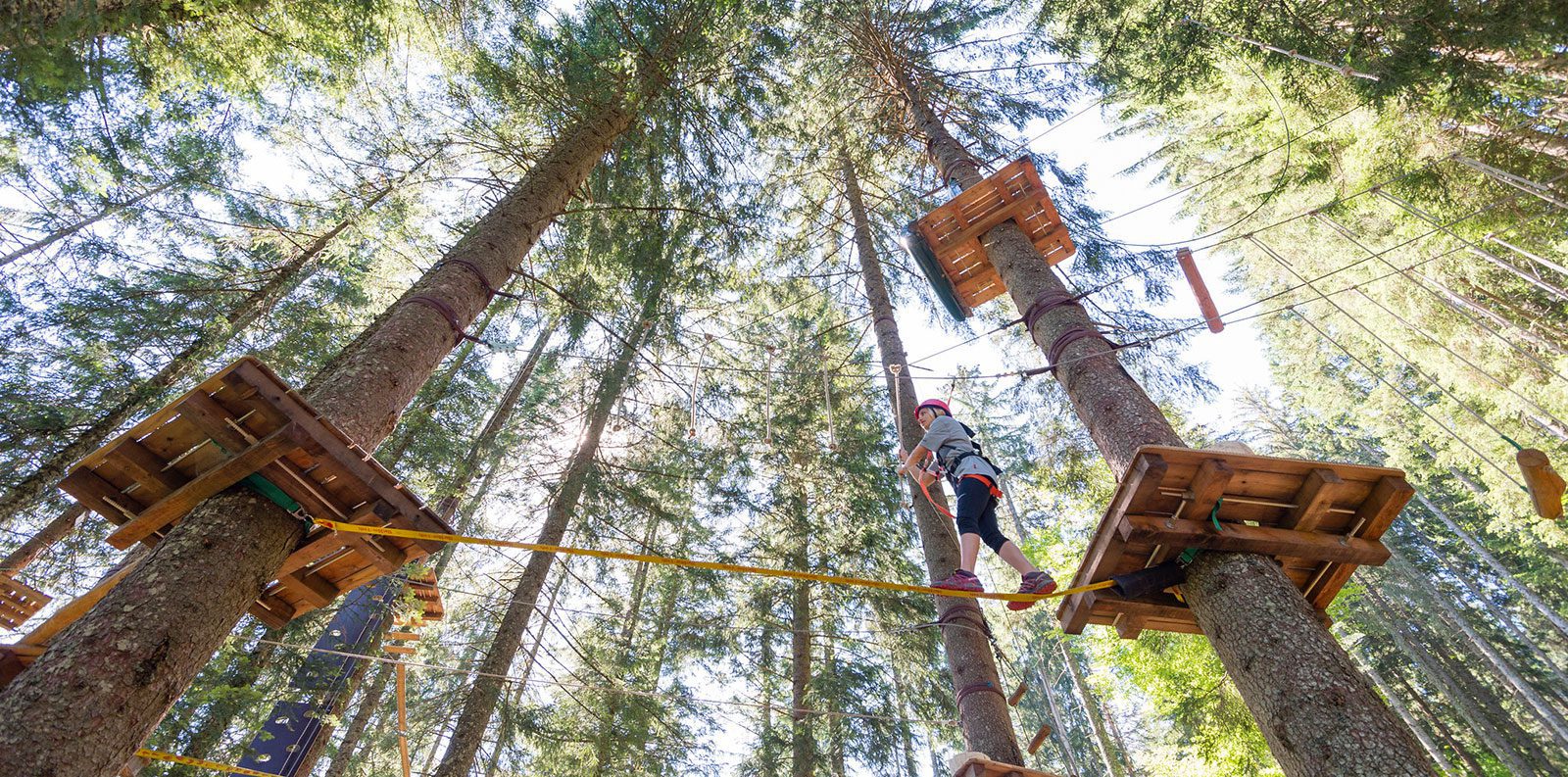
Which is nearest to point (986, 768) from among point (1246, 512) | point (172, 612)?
point (1246, 512)

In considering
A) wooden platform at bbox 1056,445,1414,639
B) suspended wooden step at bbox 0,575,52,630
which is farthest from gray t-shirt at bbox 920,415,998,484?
suspended wooden step at bbox 0,575,52,630

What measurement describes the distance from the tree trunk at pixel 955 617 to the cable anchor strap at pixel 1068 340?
1565mm

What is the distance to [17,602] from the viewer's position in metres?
5.63

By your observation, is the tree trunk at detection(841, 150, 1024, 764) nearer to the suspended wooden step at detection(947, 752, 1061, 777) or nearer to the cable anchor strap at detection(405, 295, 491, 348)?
the suspended wooden step at detection(947, 752, 1061, 777)

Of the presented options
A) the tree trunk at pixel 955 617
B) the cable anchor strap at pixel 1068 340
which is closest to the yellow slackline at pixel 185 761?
the tree trunk at pixel 955 617

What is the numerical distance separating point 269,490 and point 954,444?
3.93m

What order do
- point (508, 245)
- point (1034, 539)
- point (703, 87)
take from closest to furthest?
point (508, 245) → point (703, 87) → point (1034, 539)

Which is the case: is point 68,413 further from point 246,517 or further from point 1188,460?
point 1188,460

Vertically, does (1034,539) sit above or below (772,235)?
below

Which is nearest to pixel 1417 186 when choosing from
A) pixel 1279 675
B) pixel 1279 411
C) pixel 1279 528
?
pixel 1279 528

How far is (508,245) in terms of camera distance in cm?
534

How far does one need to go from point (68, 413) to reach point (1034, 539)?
51.1 ft

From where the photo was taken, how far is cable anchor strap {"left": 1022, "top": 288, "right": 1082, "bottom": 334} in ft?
17.1

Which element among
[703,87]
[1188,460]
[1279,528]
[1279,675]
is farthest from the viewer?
[703,87]
